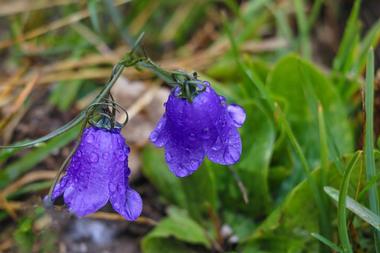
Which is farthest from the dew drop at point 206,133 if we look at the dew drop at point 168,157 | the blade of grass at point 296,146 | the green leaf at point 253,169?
the green leaf at point 253,169

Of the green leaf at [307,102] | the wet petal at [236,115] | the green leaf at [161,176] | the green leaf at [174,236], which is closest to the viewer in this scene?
the wet petal at [236,115]

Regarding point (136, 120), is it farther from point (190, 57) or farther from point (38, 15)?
point (38, 15)

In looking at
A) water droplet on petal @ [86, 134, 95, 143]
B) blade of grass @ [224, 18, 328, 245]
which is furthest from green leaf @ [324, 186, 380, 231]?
water droplet on petal @ [86, 134, 95, 143]

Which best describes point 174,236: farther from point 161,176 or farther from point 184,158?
point 184,158

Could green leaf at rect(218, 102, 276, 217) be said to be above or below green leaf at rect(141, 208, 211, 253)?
above

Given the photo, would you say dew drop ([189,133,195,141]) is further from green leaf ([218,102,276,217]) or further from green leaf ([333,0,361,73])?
green leaf ([333,0,361,73])

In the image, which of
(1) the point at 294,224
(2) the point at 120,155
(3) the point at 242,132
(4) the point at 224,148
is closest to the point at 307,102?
(3) the point at 242,132

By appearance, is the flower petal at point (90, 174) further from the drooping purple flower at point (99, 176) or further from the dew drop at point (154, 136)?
the dew drop at point (154, 136)
